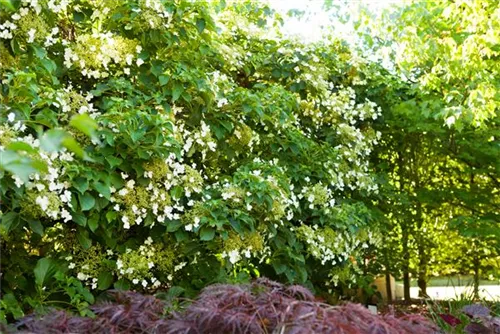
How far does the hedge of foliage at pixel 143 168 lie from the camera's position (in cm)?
296

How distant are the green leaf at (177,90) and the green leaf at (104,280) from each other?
1.07 meters

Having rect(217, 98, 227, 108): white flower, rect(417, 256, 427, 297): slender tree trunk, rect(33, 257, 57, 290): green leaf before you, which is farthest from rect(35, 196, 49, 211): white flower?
rect(417, 256, 427, 297): slender tree trunk

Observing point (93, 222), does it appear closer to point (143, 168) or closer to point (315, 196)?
point (143, 168)

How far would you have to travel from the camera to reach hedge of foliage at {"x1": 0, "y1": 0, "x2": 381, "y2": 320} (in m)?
2.96

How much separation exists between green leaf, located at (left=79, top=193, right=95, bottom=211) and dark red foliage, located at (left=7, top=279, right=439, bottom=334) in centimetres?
99

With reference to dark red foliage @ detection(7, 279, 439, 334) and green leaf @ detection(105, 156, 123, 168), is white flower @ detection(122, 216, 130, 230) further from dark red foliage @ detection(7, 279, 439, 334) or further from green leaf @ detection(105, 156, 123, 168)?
dark red foliage @ detection(7, 279, 439, 334)

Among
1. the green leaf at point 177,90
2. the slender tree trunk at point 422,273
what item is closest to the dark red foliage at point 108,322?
the green leaf at point 177,90

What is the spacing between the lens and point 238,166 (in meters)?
4.27

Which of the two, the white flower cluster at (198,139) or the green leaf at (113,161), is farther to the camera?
the white flower cluster at (198,139)

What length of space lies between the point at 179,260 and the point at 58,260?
0.73 metres

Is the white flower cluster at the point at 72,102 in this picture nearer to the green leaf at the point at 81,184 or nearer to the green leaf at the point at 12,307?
the green leaf at the point at 81,184

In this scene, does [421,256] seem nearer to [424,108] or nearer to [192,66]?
[424,108]

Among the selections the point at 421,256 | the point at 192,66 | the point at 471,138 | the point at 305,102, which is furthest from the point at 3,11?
the point at 421,256

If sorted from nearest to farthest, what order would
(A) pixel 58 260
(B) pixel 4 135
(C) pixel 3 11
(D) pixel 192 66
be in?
(B) pixel 4 135, (C) pixel 3 11, (A) pixel 58 260, (D) pixel 192 66
